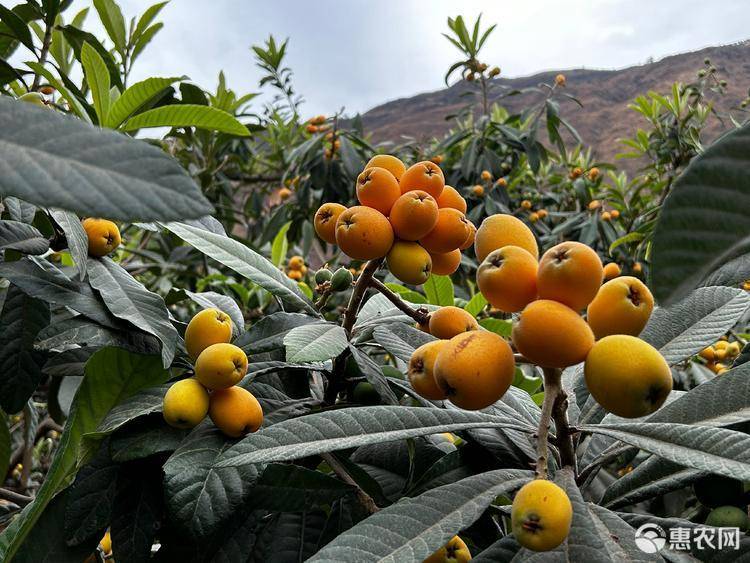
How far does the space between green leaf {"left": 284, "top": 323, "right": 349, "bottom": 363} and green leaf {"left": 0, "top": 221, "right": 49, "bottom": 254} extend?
37 cm

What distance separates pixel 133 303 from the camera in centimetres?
77

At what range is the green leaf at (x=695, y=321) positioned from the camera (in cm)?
72

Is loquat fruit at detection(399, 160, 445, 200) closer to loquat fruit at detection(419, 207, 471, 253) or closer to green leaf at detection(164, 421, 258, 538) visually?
loquat fruit at detection(419, 207, 471, 253)

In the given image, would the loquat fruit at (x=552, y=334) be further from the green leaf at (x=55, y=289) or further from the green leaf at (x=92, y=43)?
the green leaf at (x=92, y=43)

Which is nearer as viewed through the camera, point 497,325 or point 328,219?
point 328,219

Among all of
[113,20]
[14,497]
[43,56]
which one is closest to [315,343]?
[14,497]

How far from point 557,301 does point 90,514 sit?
54 centimetres

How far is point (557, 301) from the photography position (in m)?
0.53

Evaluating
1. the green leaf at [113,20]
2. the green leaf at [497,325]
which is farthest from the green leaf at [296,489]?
the green leaf at [113,20]

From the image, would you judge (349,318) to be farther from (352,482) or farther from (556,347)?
(556,347)

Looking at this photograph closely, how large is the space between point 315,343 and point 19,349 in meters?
0.44

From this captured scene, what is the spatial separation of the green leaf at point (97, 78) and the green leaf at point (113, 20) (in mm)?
608

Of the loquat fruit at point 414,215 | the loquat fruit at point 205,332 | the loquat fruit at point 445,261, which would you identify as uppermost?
the loquat fruit at point 414,215

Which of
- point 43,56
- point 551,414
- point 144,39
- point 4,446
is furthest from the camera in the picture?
point 144,39
